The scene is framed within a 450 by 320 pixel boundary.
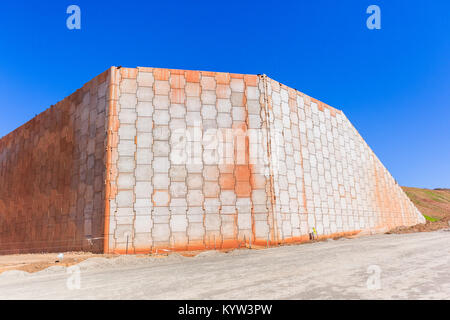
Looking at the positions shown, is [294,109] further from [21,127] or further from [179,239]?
[21,127]

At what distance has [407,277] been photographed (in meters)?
5.40

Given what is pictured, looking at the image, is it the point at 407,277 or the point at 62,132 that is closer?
the point at 407,277

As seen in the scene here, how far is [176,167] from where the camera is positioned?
1457cm

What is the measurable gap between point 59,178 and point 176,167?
706cm

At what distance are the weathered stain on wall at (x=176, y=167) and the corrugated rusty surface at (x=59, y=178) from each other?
0.29 feet

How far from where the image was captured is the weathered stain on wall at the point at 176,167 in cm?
1401

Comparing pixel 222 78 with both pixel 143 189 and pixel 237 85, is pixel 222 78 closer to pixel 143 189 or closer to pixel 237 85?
pixel 237 85

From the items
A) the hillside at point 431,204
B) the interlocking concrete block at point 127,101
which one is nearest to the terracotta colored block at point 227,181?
the interlocking concrete block at point 127,101

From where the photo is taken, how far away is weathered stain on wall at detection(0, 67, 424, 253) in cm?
1401

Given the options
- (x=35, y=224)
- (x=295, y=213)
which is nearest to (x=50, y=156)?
(x=35, y=224)

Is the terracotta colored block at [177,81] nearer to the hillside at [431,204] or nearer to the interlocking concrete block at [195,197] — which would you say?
the interlocking concrete block at [195,197]

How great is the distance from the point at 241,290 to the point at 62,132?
52.3 ft
